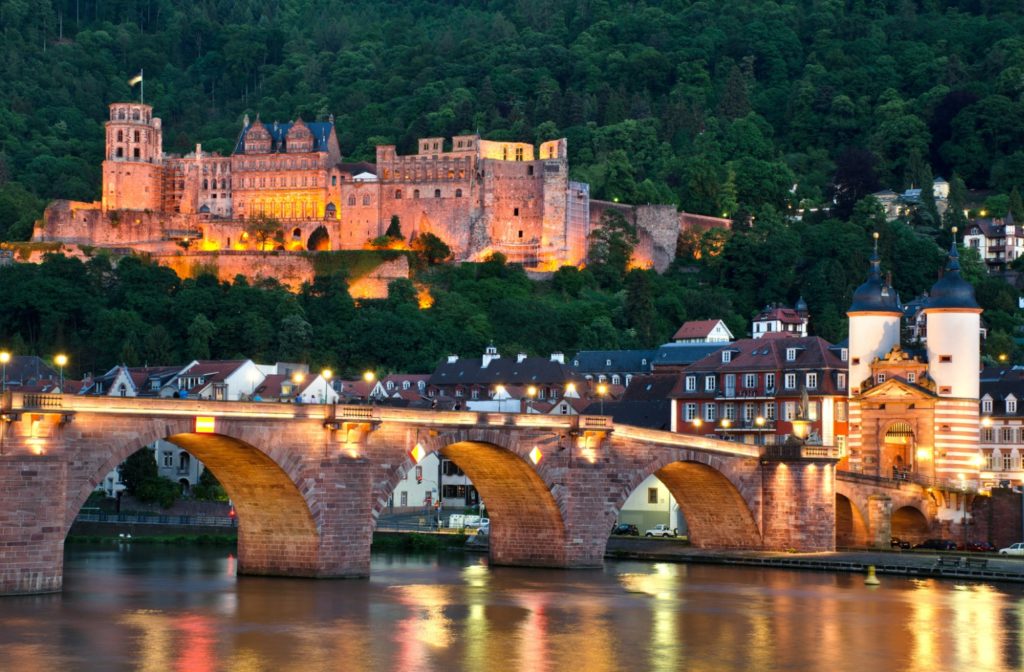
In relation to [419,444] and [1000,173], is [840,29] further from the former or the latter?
[419,444]

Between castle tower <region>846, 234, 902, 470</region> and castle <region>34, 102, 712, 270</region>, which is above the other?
castle <region>34, 102, 712, 270</region>

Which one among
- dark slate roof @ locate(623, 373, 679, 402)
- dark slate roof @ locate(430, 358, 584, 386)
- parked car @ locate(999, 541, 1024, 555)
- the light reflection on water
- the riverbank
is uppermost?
dark slate roof @ locate(430, 358, 584, 386)

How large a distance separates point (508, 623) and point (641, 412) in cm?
3551

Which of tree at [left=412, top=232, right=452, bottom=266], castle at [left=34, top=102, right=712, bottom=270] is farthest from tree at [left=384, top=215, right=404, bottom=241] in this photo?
tree at [left=412, top=232, right=452, bottom=266]

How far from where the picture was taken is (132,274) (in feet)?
387

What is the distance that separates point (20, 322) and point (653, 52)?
73.4 m

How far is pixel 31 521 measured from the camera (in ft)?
150

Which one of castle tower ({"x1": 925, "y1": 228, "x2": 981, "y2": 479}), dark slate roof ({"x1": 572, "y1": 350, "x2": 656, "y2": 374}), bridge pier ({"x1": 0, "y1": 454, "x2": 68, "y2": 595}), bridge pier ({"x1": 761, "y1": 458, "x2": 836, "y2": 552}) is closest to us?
bridge pier ({"x1": 0, "y1": 454, "x2": 68, "y2": 595})

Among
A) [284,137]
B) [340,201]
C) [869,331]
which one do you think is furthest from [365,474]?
[284,137]

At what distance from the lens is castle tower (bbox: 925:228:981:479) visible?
72562 mm

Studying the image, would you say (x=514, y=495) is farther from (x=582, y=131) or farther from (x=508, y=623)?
(x=582, y=131)

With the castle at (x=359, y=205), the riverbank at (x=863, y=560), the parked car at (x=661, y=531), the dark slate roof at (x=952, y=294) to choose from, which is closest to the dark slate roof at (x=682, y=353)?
the parked car at (x=661, y=531)

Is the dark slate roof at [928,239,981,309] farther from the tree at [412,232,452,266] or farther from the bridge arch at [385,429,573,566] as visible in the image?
the tree at [412,232,452,266]

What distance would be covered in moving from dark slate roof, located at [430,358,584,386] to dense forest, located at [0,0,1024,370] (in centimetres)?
1147
